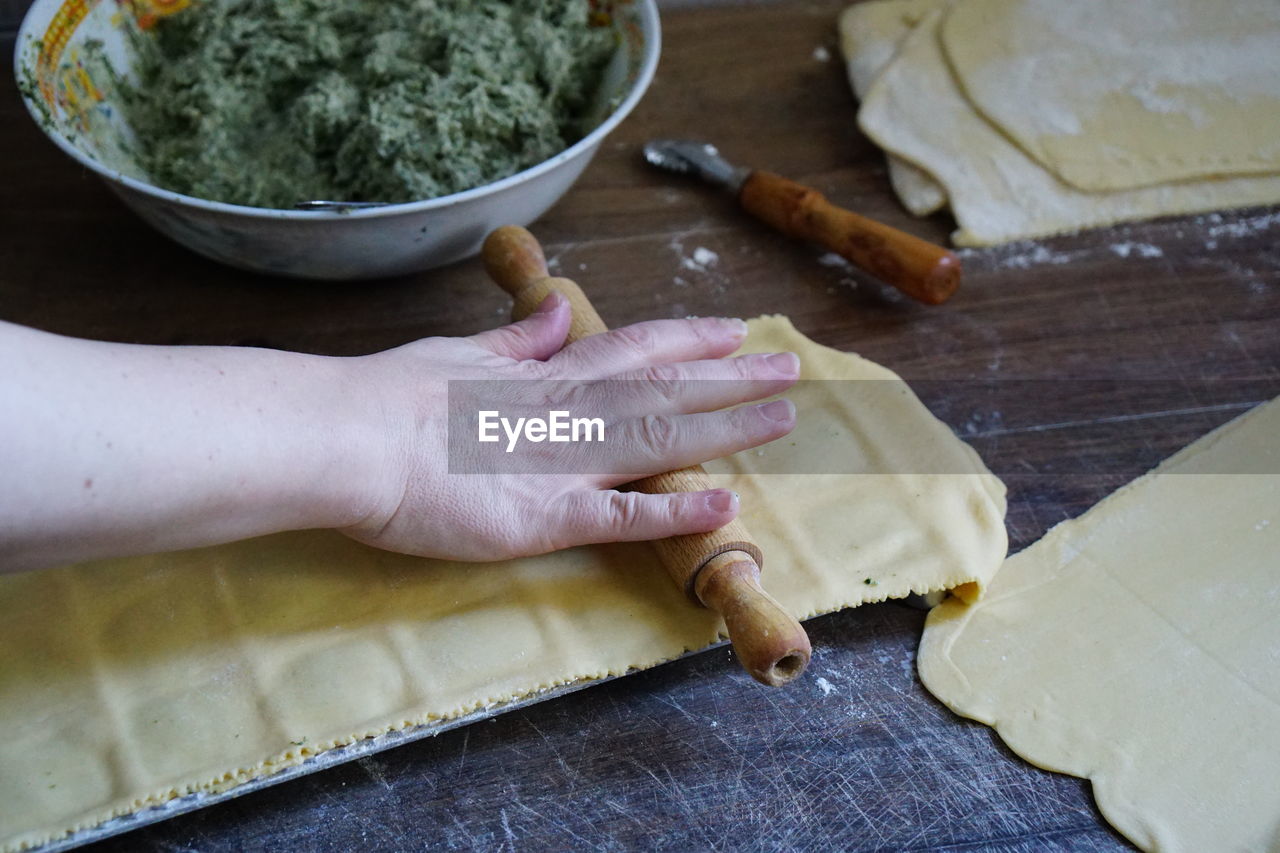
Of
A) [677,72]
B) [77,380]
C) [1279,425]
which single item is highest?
[77,380]

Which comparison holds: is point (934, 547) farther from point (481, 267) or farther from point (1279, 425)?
point (481, 267)

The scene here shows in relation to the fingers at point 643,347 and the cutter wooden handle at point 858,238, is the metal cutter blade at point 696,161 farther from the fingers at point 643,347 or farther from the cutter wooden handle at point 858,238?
the fingers at point 643,347

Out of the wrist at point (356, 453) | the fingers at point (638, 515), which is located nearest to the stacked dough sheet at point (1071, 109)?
the fingers at point (638, 515)

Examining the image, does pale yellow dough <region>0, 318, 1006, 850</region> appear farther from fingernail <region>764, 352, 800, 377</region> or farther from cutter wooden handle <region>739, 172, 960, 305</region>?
cutter wooden handle <region>739, 172, 960, 305</region>

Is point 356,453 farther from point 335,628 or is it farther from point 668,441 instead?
point 668,441

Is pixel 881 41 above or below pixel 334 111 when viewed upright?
below

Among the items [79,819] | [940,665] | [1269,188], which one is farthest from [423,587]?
[1269,188]

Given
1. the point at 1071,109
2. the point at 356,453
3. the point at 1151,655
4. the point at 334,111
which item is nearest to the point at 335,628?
the point at 356,453
